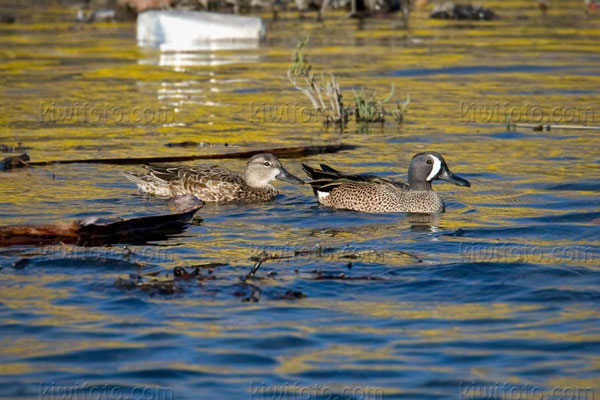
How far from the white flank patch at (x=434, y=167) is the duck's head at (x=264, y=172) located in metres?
1.52

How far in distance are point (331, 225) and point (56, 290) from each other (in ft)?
11.6

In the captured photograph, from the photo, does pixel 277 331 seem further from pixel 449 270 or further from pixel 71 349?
pixel 449 270

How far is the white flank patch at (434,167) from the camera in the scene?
38.5 ft

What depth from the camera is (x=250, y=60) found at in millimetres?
25438

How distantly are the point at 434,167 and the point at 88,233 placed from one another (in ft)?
13.8

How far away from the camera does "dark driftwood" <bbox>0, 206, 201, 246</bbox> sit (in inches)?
364

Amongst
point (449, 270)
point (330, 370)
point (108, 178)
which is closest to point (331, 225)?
point (449, 270)

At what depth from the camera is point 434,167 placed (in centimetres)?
1179

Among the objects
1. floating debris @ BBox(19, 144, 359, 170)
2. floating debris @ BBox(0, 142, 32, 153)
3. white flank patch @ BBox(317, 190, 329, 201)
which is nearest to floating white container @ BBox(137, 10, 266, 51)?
floating debris @ BBox(0, 142, 32, 153)

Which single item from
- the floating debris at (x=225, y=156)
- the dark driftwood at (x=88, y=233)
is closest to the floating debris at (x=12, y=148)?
the floating debris at (x=225, y=156)

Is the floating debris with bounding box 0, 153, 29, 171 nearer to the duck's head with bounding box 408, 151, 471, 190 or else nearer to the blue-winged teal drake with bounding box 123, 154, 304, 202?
the blue-winged teal drake with bounding box 123, 154, 304, 202

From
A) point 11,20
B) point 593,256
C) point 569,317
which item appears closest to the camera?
point 569,317

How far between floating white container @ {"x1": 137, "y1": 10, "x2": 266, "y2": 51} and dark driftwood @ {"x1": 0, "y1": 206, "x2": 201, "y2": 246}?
19.7 metres

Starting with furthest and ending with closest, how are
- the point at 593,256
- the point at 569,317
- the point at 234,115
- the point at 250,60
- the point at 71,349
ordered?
the point at 250,60 → the point at 234,115 → the point at 593,256 → the point at 569,317 → the point at 71,349
